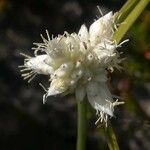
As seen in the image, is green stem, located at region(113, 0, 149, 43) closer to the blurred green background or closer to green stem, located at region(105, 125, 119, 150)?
green stem, located at region(105, 125, 119, 150)

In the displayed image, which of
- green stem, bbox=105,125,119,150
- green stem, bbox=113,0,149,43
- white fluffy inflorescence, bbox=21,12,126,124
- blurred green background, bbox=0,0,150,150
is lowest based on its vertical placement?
green stem, bbox=105,125,119,150

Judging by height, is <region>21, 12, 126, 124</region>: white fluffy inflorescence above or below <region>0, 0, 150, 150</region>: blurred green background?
below

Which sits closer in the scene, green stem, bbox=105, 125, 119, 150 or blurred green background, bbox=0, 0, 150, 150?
green stem, bbox=105, 125, 119, 150

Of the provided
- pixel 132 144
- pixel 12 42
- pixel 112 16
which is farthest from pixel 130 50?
pixel 12 42

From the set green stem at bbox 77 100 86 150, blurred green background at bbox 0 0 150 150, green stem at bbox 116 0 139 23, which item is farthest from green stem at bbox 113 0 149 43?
blurred green background at bbox 0 0 150 150

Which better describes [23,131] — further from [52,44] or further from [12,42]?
[52,44]

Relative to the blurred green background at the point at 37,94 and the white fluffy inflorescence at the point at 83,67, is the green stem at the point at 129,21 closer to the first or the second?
the white fluffy inflorescence at the point at 83,67

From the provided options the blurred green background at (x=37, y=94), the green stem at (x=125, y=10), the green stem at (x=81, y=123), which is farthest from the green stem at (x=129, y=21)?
the blurred green background at (x=37, y=94)

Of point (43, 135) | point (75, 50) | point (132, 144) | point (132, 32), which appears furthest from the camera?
point (43, 135)
